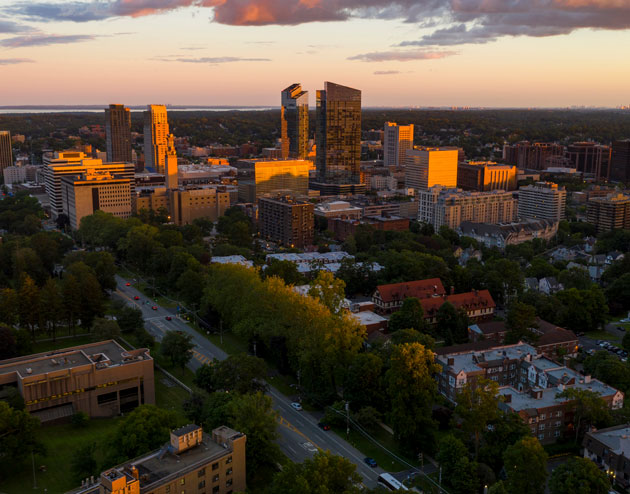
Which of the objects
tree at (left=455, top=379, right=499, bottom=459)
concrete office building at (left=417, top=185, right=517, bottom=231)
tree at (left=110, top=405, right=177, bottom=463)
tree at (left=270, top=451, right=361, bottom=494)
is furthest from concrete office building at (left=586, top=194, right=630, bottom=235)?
tree at (left=110, top=405, right=177, bottom=463)

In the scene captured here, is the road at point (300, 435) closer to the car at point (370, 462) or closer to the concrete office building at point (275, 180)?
the car at point (370, 462)

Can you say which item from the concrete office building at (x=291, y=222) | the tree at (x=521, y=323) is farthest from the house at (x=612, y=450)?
the concrete office building at (x=291, y=222)

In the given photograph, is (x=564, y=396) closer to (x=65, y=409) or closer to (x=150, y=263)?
(x=65, y=409)

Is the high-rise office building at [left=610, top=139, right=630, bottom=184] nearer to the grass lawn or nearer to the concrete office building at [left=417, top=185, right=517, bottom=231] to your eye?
the concrete office building at [left=417, top=185, right=517, bottom=231]

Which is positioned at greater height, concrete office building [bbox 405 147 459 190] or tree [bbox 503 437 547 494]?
concrete office building [bbox 405 147 459 190]

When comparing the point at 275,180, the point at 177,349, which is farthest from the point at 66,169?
Answer: the point at 177,349

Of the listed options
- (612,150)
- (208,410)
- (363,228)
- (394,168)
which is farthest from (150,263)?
(612,150)
